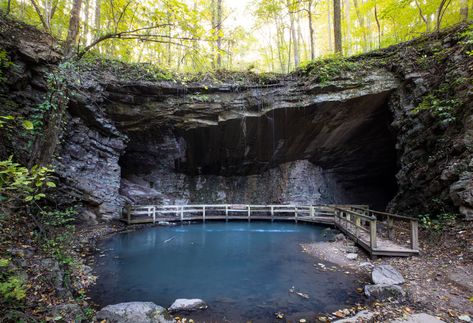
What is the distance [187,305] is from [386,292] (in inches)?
132

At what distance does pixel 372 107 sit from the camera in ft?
38.4

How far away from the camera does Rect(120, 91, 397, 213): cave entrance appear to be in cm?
1273

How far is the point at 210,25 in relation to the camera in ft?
15.3

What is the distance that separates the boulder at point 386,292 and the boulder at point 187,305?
2.89 metres

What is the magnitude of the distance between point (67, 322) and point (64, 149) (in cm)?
886

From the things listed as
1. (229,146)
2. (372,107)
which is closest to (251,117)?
(229,146)

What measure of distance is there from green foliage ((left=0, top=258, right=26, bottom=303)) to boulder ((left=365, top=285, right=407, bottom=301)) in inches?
196

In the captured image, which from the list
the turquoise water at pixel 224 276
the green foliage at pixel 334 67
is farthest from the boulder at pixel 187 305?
the green foliage at pixel 334 67

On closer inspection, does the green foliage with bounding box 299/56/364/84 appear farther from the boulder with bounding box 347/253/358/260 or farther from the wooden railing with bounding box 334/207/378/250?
the boulder with bounding box 347/253/358/260

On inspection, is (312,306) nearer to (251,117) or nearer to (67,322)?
(67,322)

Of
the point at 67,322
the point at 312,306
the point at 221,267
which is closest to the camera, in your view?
the point at 67,322

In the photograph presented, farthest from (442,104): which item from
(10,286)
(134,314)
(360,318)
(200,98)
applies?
(10,286)

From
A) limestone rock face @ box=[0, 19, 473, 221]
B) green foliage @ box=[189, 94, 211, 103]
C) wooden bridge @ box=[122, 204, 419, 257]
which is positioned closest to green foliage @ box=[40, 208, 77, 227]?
limestone rock face @ box=[0, 19, 473, 221]

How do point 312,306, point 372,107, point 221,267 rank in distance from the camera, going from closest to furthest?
point 312,306 → point 221,267 → point 372,107
